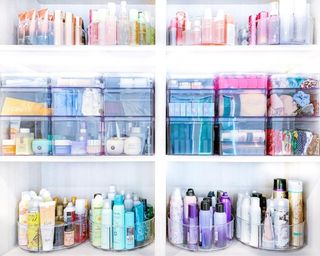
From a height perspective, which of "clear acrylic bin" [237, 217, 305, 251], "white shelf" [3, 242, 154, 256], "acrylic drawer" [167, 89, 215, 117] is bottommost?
"white shelf" [3, 242, 154, 256]

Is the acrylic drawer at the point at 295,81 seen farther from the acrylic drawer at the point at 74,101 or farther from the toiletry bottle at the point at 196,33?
the acrylic drawer at the point at 74,101

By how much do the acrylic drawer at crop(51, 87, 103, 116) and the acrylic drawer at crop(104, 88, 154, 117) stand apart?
0.18ft

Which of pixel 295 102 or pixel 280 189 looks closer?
pixel 295 102

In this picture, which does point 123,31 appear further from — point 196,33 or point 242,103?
point 242,103

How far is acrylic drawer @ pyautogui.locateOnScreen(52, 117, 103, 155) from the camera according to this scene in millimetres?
1235

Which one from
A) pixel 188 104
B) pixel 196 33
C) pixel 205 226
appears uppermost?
pixel 196 33

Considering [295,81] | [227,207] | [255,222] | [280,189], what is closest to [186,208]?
[227,207]

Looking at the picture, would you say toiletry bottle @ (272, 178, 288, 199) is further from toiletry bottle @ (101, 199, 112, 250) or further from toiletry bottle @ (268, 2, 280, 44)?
toiletry bottle @ (101, 199, 112, 250)

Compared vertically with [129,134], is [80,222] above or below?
below

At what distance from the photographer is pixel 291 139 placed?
125cm

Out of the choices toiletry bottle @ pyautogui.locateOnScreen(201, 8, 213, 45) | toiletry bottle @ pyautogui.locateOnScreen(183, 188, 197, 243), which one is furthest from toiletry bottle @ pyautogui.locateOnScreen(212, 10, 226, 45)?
toiletry bottle @ pyautogui.locateOnScreen(183, 188, 197, 243)

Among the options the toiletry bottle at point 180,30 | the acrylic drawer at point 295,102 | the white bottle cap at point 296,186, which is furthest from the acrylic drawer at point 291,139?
the toiletry bottle at point 180,30

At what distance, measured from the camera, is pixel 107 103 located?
1.25 metres

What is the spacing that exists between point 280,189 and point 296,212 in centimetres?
11
